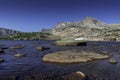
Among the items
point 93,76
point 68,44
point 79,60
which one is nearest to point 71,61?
point 79,60

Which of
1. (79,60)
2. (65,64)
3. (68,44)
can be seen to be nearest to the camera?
(65,64)

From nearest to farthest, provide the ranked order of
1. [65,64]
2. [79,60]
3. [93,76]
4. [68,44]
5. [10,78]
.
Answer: [10,78] → [93,76] → [65,64] → [79,60] → [68,44]

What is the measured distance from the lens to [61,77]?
1282 inches

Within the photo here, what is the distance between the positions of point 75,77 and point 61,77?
229 cm

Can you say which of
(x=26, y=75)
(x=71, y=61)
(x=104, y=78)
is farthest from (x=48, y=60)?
(x=104, y=78)

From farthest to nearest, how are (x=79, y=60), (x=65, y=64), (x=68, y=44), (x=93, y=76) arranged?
(x=68, y=44) → (x=79, y=60) → (x=65, y=64) → (x=93, y=76)

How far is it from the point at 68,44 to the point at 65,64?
76672 millimetres

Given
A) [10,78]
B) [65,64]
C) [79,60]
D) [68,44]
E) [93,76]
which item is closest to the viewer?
[10,78]

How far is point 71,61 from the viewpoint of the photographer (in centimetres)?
4791

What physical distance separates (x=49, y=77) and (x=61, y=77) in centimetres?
188

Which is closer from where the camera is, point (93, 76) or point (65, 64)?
point (93, 76)

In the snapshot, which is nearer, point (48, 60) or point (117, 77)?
point (117, 77)

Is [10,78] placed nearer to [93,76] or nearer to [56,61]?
[93,76]

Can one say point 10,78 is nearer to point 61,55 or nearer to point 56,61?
point 56,61
